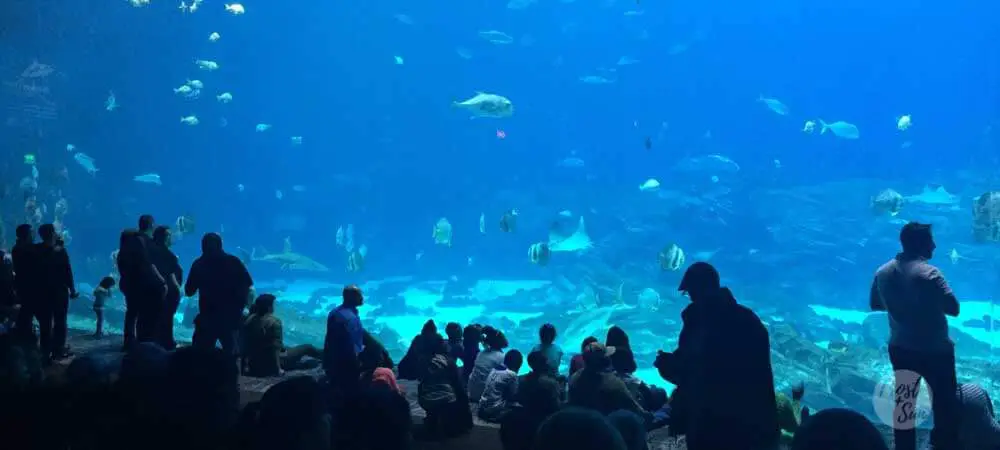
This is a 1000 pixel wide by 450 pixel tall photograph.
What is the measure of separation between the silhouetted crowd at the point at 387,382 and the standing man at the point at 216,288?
0.01 m

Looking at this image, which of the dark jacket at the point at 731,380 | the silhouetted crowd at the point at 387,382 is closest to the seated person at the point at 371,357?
the silhouetted crowd at the point at 387,382

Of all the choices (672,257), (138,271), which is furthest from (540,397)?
(672,257)

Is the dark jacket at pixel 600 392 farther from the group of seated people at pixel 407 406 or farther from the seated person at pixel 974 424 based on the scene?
the seated person at pixel 974 424

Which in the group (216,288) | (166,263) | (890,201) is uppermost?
(890,201)

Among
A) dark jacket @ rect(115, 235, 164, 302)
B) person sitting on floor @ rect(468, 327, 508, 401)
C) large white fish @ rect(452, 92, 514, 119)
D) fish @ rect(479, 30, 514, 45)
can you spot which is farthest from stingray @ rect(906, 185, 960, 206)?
dark jacket @ rect(115, 235, 164, 302)

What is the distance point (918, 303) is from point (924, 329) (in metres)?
0.18

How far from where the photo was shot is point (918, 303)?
430 centimetres

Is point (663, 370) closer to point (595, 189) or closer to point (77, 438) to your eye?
point (77, 438)

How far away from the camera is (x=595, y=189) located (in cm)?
3603

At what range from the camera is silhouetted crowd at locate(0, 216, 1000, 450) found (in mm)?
2668

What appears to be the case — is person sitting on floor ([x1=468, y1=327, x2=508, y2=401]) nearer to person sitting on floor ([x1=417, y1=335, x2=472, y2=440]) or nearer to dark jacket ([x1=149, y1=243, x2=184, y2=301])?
person sitting on floor ([x1=417, y1=335, x2=472, y2=440])

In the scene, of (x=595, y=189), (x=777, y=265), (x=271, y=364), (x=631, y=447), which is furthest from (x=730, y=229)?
(x=631, y=447)

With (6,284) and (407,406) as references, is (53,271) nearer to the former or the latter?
(6,284)

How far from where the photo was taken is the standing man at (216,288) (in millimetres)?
6574
